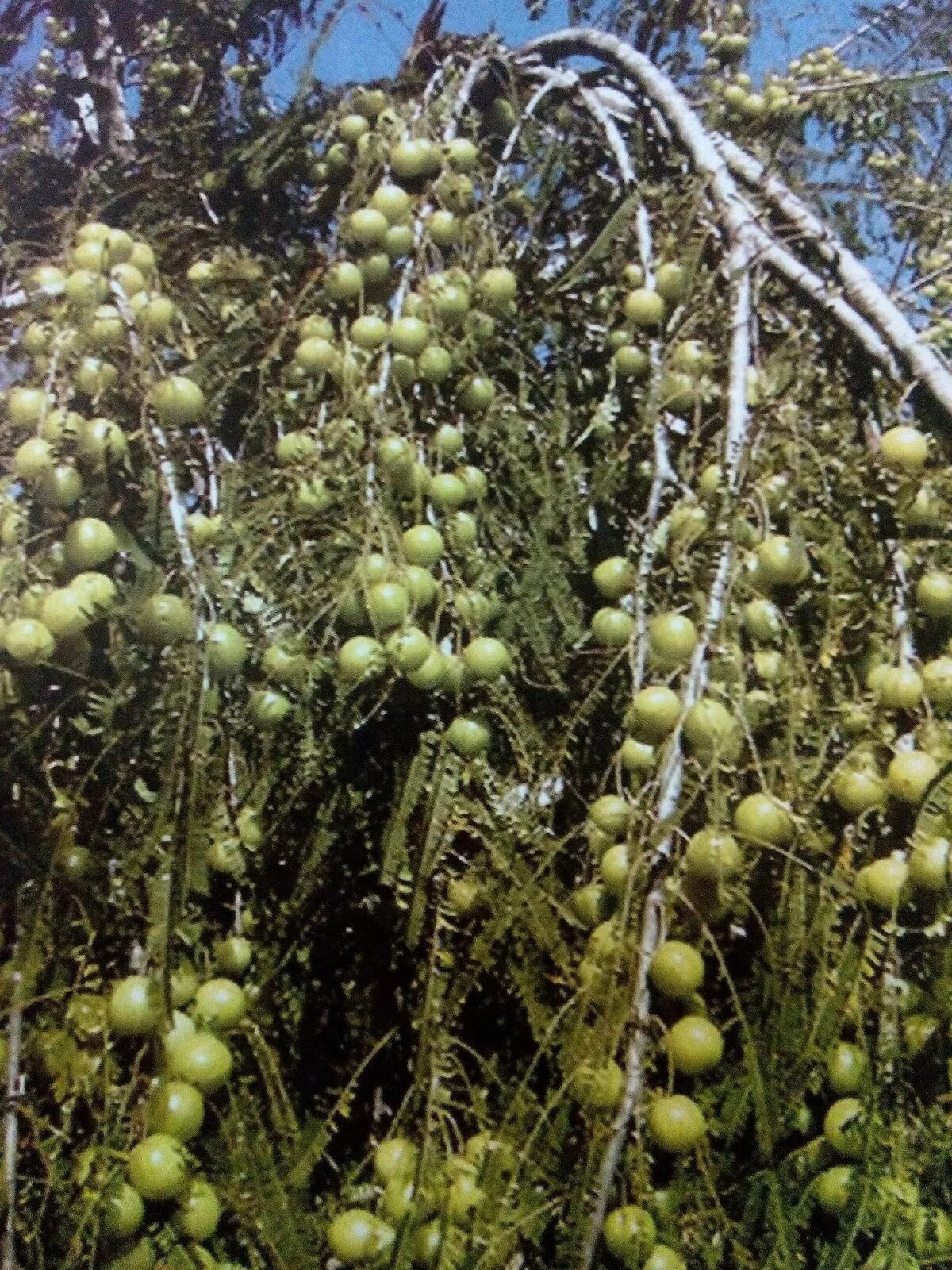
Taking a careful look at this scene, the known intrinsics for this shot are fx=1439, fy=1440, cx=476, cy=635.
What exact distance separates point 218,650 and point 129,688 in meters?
0.10

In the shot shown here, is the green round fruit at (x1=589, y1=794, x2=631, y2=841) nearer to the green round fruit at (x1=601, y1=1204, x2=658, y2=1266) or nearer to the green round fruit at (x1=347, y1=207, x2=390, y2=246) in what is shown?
the green round fruit at (x1=601, y1=1204, x2=658, y2=1266)

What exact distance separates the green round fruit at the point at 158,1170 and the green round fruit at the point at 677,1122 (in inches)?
17.0

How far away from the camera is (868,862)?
1243 millimetres

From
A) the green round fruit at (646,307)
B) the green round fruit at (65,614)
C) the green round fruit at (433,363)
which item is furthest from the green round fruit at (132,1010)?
the green round fruit at (646,307)

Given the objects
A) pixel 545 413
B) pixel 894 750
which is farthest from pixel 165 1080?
pixel 545 413

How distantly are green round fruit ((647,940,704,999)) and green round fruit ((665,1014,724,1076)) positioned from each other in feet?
0.12

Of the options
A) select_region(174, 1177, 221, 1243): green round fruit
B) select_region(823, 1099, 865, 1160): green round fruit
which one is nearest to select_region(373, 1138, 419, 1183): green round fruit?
select_region(174, 1177, 221, 1243): green round fruit

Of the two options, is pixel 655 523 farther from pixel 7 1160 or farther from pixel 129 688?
pixel 7 1160

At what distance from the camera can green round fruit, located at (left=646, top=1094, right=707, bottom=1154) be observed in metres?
1.18

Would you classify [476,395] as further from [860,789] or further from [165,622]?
[860,789]

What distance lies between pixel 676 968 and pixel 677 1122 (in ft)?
0.41

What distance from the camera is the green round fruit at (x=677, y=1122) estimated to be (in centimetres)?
118

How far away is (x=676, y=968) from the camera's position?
3.86 ft

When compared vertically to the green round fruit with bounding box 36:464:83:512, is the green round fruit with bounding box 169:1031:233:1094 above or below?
below
